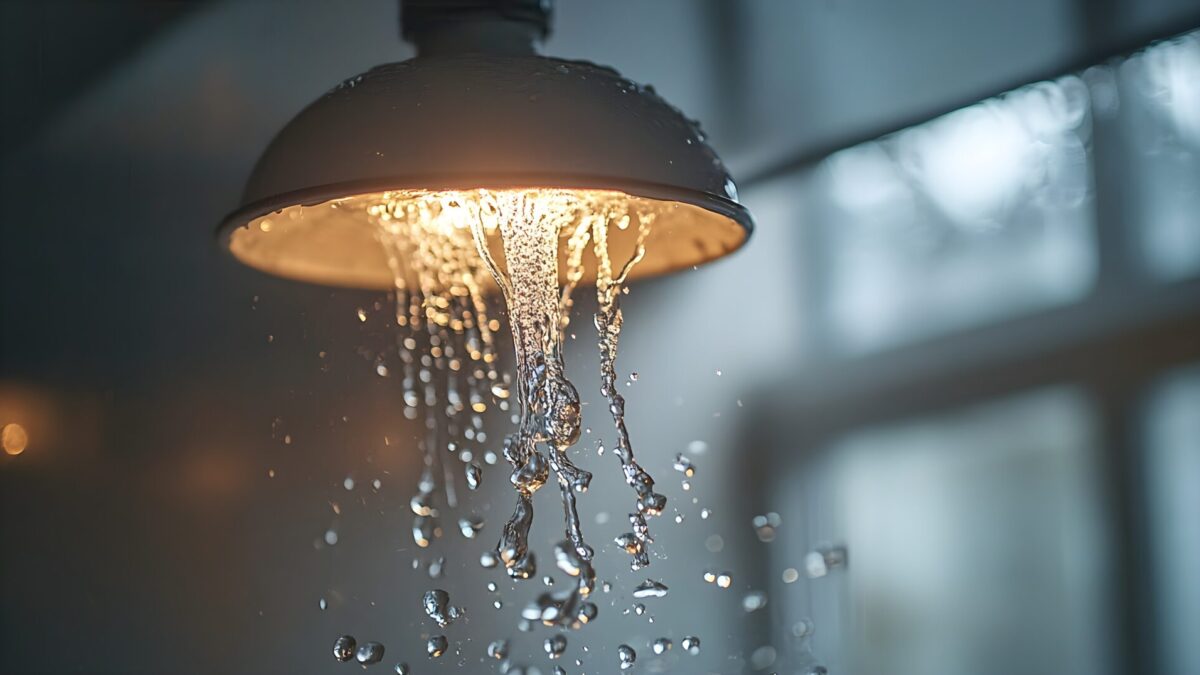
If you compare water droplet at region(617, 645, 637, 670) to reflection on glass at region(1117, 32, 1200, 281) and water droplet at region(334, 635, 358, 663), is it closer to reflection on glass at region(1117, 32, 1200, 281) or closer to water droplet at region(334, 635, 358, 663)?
water droplet at region(334, 635, 358, 663)

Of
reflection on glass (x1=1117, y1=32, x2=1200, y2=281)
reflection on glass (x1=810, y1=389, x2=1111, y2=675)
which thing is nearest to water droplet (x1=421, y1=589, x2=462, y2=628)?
reflection on glass (x1=810, y1=389, x2=1111, y2=675)

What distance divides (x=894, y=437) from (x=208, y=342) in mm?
839

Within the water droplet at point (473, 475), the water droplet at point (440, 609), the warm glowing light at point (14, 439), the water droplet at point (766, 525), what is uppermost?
A: the warm glowing light at point (14, 439)

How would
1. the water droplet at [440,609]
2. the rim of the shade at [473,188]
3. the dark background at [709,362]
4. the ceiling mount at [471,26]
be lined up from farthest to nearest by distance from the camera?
1. the water droplet at [440,609]
2. the dark background at [709,362]
3. the ceiling mount at [471,26]
4. the rim of the shade at [473,188]

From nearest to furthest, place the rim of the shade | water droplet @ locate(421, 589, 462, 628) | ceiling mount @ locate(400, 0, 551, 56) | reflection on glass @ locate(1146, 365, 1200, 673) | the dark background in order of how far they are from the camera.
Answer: the rim of the shade, ceiling mount @ locate(400, 0, 551, 56), reflection on glass @ locate(1146, 365, 1200, 673), the dark background, water droplet @ locate(421, 589, 462, 628)

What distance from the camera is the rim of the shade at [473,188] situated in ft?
1.93

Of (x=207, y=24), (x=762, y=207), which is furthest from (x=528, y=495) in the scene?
(x=207, y=24)

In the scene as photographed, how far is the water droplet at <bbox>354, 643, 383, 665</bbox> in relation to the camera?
1.33m

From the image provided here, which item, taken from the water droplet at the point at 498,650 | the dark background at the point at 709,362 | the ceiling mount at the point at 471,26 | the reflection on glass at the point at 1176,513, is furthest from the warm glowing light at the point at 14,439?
the reflection on glass at the point at 1176,513

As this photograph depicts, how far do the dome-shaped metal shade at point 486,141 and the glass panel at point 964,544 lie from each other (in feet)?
2.11

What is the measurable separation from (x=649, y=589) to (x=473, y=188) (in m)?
0.83

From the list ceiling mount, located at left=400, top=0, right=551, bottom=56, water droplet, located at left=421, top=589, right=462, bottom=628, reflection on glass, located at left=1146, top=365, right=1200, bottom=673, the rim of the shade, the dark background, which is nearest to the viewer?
the rim of the shade

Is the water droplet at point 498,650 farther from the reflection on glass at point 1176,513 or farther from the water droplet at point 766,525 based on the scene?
the reflection on glass at point 1176,513

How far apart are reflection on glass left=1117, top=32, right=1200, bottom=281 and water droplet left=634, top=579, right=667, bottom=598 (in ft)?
2.08
